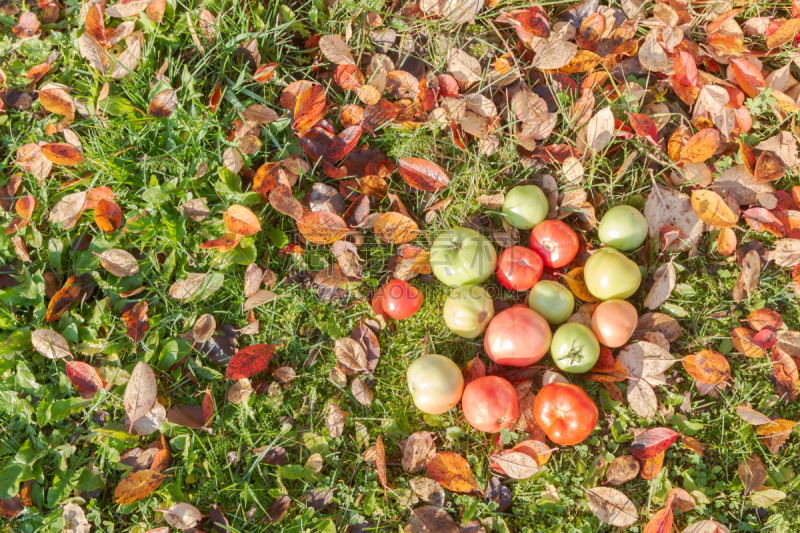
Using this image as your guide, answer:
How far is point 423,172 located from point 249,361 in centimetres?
159

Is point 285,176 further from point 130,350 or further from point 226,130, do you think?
point 130,350

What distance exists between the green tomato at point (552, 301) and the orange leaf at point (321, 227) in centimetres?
124

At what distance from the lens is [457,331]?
2957mm

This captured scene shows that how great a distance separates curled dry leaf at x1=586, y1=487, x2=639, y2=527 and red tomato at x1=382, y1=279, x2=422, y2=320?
144 cm

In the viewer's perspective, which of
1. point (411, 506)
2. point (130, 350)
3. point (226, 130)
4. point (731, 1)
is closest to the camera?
point (411, 506)

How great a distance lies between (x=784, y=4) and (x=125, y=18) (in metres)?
4.71

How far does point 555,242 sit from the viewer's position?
9.63 ft

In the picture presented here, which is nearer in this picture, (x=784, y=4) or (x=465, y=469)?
(x=465, y=469)

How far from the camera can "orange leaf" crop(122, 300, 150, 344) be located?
2883 mm

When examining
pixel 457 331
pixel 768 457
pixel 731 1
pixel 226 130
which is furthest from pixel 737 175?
pixel 226 130

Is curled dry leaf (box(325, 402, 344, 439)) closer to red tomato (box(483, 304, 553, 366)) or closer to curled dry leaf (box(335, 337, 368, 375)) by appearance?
curled dry leaf (box(335, 337, 368, 375))

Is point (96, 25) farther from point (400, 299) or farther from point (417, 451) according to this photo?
point (417, 451)

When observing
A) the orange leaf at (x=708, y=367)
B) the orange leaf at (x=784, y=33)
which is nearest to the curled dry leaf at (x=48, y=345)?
the orange leaf at (x=708, y=367)

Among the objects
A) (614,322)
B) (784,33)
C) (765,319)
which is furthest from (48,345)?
(784,33)
